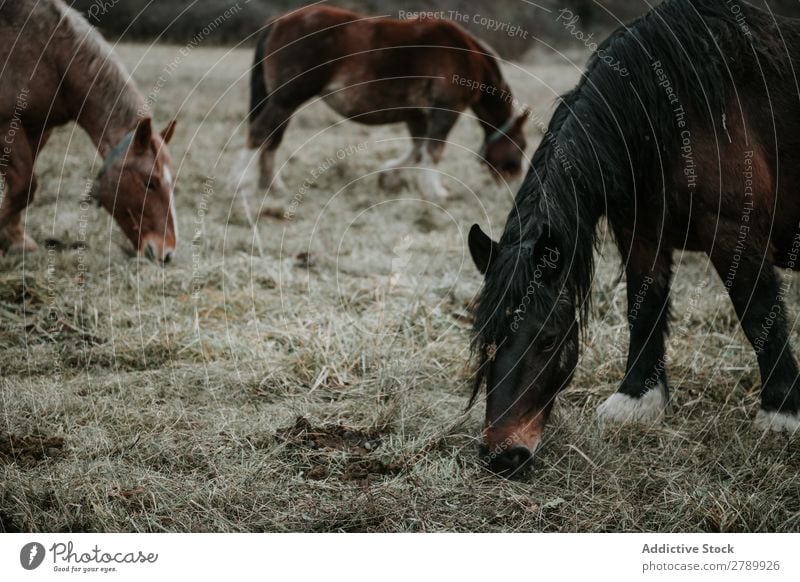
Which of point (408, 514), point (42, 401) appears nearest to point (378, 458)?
point (408, 514)

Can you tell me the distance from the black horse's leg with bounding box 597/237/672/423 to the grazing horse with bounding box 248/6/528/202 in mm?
3331

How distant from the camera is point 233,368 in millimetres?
3432

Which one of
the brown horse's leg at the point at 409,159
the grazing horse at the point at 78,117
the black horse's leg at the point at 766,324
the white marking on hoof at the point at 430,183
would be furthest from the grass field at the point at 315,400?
the brown horse's leg at the point at 409,159

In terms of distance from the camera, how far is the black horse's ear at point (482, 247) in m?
2.48

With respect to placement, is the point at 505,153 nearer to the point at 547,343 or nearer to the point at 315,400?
the point at 315,400

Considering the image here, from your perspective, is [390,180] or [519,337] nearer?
[519,337]

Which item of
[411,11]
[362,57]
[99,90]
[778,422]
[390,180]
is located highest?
[411,11]

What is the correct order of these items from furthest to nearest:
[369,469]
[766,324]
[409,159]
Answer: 1. [409,159]
2. [766,324]
3. [369,469]

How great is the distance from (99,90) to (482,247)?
3051 millimetres

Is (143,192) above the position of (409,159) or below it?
below

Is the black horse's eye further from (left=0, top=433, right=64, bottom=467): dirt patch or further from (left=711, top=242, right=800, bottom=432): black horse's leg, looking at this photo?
(left=0, top=433, right=64, bottom=467): dirt patch

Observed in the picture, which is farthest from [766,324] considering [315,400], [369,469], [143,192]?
[143,192]

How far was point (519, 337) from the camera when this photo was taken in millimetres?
2414

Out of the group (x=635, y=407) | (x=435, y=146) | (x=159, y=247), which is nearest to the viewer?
(x=635, y=407)
